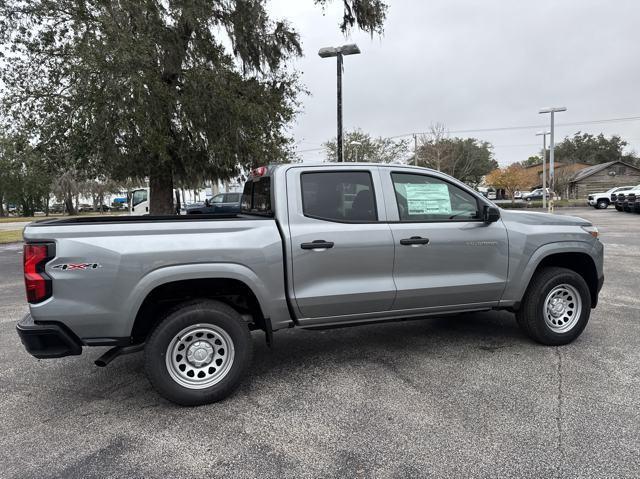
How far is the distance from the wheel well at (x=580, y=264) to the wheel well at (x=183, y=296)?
2.89m

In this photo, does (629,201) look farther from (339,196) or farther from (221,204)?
(339,196)

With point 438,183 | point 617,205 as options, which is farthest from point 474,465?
point 617,205

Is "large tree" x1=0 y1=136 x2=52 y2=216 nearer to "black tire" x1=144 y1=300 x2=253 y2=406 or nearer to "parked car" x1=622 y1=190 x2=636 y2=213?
"black tire" x1=144 y1=300 x2=253 y2=406

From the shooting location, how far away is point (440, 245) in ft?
13.1

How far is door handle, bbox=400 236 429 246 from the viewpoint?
3.86 meters

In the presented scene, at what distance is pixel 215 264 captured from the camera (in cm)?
330

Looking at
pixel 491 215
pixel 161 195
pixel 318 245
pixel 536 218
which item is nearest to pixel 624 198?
pixel 161 195

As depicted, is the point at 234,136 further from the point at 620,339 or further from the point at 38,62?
the point at 620,339

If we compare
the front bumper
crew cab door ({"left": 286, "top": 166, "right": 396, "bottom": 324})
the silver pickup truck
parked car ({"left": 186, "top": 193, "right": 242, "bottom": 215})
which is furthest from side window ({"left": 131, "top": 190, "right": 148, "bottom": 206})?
the front bumper

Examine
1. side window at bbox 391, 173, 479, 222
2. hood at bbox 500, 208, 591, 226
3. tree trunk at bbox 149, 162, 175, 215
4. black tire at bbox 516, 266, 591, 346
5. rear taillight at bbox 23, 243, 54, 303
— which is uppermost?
tree trunk at bbox 149, 162, 175, 215

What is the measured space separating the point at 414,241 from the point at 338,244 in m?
0.72

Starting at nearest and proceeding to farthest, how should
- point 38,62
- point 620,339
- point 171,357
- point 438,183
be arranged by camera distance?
1. point 171,357
2. point 438,183
3. point 620,339
4. point 38,62

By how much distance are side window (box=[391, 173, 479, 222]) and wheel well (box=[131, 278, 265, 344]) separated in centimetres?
153

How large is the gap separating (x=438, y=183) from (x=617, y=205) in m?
31.0
